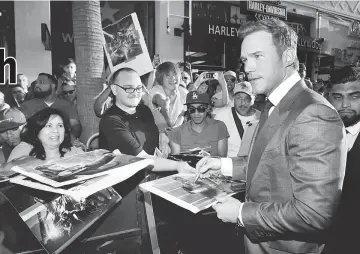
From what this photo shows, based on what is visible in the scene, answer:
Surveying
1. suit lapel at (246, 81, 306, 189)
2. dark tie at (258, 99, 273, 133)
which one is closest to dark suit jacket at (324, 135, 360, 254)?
dark tie at (258, 99, 273, 133)

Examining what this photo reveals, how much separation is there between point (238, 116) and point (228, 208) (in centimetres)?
293

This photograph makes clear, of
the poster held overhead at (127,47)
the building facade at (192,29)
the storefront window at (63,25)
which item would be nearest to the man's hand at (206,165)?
the poster held overhead at (127,47)

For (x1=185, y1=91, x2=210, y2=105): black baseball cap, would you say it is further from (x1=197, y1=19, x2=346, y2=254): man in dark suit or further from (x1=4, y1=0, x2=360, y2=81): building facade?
(x1=4, y1=0, x2=360, y2=81): building facade

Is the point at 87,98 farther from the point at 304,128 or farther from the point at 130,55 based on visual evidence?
the point at 304,128

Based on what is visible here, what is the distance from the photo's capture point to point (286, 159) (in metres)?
1.45

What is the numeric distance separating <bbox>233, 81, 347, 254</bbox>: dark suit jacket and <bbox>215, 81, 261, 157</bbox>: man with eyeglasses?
2.55m

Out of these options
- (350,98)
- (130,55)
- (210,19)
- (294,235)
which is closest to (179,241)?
(294,235)

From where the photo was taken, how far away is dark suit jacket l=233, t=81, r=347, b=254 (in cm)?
132

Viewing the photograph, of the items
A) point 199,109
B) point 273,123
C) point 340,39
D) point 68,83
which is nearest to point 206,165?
point 273,123

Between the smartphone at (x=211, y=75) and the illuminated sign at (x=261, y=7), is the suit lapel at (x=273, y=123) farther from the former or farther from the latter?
the illuminated sign at (x=261, y=7)

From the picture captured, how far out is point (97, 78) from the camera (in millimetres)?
4254

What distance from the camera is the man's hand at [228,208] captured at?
1530 millimetres

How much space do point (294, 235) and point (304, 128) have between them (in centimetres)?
54

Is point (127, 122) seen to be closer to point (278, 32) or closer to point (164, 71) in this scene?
point (164, 71)
